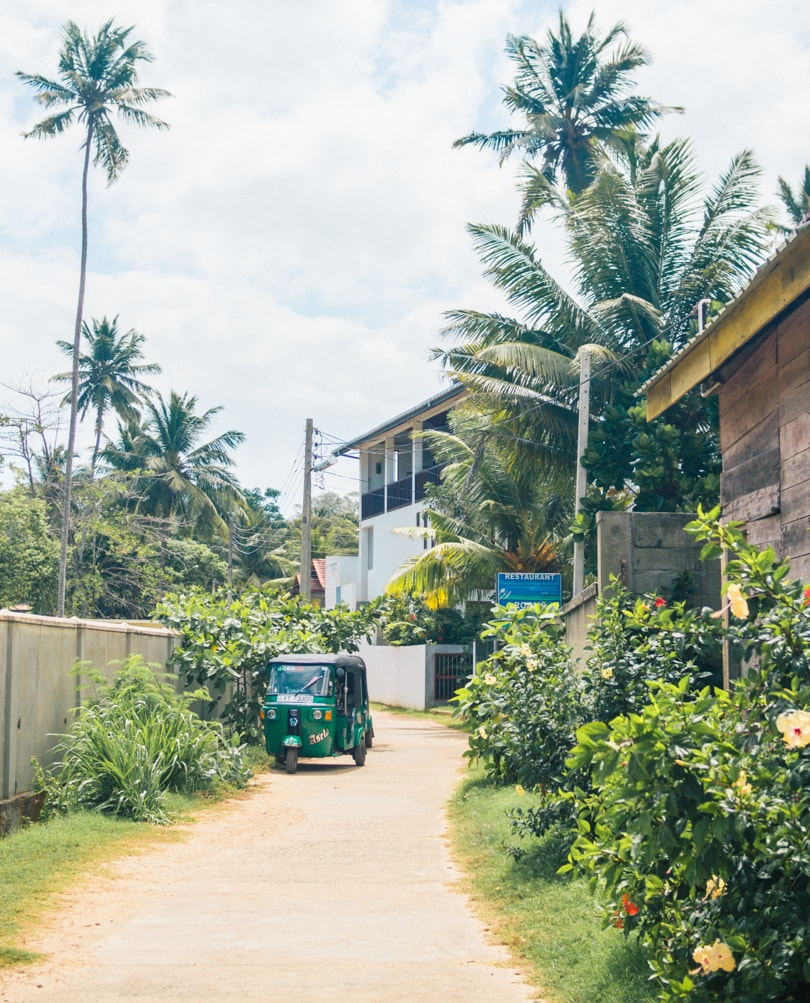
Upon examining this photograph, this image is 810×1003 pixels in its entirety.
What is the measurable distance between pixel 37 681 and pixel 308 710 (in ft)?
21.2

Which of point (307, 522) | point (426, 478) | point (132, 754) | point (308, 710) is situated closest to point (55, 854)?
point (132, 754)

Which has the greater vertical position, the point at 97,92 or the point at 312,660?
the point at 97,92

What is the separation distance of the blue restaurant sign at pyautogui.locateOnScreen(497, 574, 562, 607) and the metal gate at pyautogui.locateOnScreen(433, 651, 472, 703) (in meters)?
14.0

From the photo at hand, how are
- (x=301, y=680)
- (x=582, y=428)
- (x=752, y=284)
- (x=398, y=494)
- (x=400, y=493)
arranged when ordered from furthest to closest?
(x=398, y=494)
(x=400, y=493)
(x=582, y=428)
(x=301, y=680)
(x=752, y=284)

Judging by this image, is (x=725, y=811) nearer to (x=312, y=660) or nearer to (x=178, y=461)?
(x=312, y=660)

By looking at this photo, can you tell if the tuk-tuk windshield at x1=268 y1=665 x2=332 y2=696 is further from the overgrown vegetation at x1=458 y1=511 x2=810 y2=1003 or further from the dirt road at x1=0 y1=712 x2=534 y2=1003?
the overgrown vegetation at x1=458 y1=511 x2=810 y2=1003

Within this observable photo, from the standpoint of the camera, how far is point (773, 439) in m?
8.03

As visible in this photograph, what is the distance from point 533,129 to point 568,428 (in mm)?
10389

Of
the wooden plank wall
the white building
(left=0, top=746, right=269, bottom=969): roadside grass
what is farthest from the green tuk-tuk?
the white building

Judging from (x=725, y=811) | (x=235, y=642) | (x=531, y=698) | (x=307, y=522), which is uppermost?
(x=307, y=522)

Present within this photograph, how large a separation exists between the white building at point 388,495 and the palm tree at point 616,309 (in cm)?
1279

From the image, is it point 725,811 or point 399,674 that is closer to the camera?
point 725,811

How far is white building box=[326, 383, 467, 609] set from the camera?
41062 mm

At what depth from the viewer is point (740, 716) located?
16.1ft
